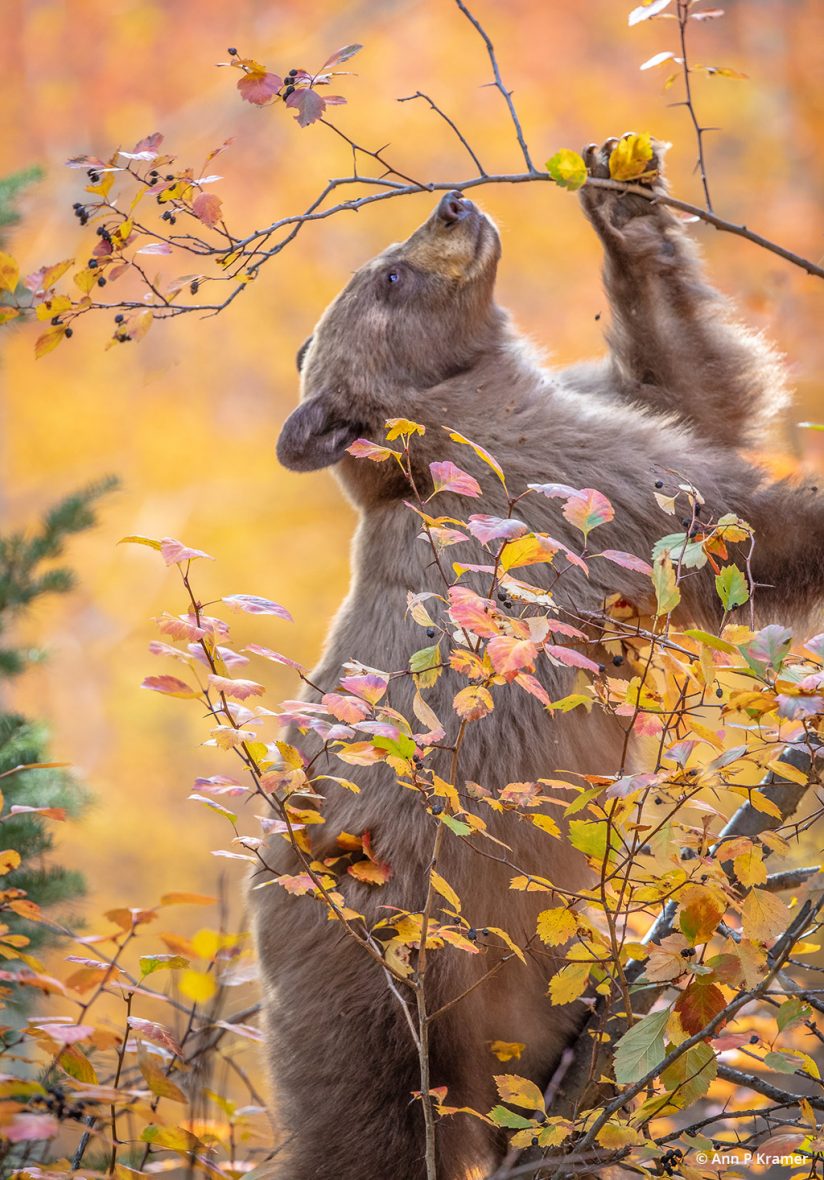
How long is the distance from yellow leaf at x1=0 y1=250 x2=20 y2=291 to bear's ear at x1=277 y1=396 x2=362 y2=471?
1.23m

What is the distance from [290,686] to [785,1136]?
909cm

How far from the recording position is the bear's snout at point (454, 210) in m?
3.91

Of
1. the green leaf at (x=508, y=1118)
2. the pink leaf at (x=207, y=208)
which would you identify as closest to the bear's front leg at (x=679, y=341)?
the pink leaf at (x=207, y=208)

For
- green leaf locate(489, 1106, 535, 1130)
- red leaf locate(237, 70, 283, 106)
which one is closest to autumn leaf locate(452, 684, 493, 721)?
green leaf locate(489, 1106, 535, 1130)

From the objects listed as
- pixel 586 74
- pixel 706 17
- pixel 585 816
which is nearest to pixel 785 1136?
pixel 585 816

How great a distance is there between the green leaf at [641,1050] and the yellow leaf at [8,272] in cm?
194

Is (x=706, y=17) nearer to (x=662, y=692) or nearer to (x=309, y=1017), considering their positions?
(x=662, y=692)

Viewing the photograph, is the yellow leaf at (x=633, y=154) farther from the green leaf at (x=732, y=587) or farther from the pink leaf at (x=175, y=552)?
the pink leaf at (x=175, y=552)

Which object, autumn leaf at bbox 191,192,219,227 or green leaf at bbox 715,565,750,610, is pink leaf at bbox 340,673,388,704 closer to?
green leaf at bbox 715,565,750,610

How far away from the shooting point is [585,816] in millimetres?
3262

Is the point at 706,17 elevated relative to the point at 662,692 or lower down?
elevated

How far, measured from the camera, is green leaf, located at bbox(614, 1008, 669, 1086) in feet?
6.57

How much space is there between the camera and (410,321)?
12.9 feet

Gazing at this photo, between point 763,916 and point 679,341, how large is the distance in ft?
7.83
